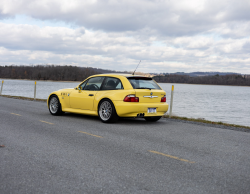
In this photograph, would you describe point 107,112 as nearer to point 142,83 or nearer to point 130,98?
point 130,98

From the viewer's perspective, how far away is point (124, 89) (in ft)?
30.4

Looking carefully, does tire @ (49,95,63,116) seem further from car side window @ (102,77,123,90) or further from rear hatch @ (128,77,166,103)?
rear hatch @ (128,77,166,103)

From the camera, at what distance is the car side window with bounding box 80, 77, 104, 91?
10023 millimetres

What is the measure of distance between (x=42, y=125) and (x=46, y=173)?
482 cm

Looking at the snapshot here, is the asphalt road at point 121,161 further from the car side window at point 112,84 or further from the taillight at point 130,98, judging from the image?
the car side window at point 112,84

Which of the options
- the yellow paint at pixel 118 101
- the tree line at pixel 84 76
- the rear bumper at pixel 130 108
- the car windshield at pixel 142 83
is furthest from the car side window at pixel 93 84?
the tree line at pixel 84 76

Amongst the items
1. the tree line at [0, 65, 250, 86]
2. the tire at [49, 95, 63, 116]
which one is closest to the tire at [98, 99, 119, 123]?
the tire at [49, 95, 63, 116]

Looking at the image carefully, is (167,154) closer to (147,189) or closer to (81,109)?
(147,189)

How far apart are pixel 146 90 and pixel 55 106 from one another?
13.0 ft

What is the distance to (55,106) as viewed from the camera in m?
11.2

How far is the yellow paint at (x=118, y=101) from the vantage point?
9039 millimetres

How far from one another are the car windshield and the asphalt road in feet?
6.66

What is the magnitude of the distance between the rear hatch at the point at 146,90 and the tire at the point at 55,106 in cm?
320

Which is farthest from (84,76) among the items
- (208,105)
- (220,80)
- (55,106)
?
(55,106)
